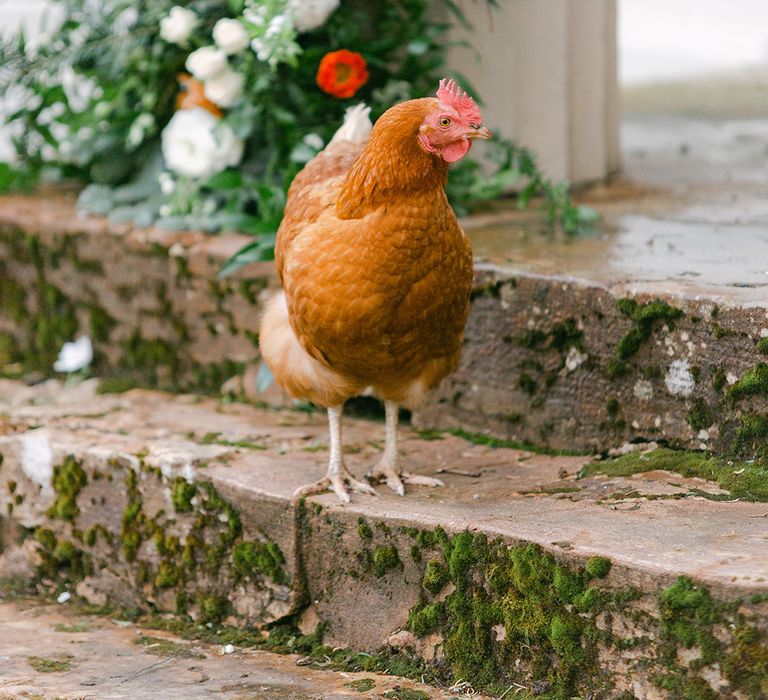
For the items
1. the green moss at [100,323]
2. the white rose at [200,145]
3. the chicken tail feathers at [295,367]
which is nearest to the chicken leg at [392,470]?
the chicken tail feathers at [295,367]

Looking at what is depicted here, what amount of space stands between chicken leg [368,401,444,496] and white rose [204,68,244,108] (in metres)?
1.63

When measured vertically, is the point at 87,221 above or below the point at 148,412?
above

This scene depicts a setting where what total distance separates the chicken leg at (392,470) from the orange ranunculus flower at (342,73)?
1.40 meters

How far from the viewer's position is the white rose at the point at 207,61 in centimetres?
437

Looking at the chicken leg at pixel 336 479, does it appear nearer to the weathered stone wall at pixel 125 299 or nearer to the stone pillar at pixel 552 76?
the weathered stone wall at pixel 125 299

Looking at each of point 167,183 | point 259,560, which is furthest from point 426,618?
point 167,183

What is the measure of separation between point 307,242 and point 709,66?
7005mm

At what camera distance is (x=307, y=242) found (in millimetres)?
3104

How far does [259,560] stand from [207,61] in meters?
2.02

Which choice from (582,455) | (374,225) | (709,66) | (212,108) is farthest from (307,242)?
(709,66)

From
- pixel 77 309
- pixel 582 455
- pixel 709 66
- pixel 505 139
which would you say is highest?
pixel 709 66

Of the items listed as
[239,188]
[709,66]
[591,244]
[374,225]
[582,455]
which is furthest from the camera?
[709,66]

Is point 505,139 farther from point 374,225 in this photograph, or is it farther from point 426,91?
point 374,225

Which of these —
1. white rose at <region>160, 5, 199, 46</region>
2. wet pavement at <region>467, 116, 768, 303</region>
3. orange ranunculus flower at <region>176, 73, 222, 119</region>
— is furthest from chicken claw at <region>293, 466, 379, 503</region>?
white rose at <region>160, 5, 199, 46</region>
